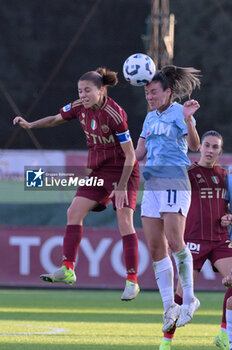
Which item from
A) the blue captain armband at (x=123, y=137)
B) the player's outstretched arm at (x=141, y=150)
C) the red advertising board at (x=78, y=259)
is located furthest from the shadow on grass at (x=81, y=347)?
the red advertising board at (x=78, y=259)

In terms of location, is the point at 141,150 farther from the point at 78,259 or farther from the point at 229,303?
the point at 78,259

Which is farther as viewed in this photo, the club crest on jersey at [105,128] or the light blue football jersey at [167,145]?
the club crest on jersey at [105,128]

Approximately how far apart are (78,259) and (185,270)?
818cm

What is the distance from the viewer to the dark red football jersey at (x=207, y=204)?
33.5ft

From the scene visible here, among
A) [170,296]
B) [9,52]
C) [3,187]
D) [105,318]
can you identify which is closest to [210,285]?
[105,318]

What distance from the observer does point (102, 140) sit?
9.32m

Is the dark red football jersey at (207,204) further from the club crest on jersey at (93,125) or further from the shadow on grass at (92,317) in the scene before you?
the shadow on grass at (92,317)

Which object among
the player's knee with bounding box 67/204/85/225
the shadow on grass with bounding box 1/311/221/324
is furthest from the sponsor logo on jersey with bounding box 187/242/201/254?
the shadow on grass with bounding box 1/311/221/324

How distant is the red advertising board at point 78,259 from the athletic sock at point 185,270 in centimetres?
788

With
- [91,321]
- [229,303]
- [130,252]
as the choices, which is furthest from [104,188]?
[91,321]

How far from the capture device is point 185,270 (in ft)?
30.0

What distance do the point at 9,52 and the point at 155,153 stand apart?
29.2 meters

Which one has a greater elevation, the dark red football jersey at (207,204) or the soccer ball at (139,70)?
the soccer ball at (139,70)

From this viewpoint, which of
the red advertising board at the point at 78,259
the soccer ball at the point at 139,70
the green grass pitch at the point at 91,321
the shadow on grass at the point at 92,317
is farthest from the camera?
the red advertising board at the point at 78,259
